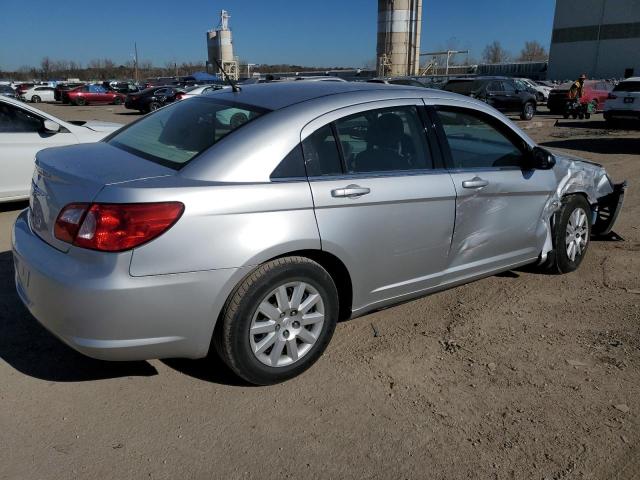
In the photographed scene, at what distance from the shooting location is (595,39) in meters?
53.8

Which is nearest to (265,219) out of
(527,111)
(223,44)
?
(527,111)

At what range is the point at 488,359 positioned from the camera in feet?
11.4

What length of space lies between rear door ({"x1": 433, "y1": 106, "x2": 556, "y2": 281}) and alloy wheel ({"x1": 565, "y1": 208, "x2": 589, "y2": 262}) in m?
0.52

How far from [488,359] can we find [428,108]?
1.66 metres

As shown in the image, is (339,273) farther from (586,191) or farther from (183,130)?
(586,191)

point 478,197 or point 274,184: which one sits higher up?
point 274,184

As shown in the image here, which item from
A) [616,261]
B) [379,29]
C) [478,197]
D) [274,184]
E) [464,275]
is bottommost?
[616,261]

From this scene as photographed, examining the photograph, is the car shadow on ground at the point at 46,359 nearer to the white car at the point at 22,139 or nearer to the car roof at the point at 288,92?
the car roof at the point at 288,92

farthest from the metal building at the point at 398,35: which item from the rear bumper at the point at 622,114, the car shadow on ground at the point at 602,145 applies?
the car shadow on ground at the point at 602,145

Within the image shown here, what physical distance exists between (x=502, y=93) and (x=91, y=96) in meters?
28.6

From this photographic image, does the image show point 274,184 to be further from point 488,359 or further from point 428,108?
point 488,359

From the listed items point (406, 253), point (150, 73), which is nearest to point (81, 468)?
point (406, 253)

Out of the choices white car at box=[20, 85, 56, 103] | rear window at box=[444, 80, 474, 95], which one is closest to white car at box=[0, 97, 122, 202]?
rear window at box=[444, 80, 474, 95]

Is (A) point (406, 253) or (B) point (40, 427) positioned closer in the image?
(B) point (40, 427)
